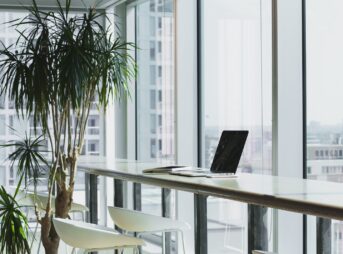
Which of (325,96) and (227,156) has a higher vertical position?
(325,96)

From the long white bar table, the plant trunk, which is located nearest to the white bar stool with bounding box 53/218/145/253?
the long white bar table

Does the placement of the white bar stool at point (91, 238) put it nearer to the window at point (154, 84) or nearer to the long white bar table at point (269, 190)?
the long white bar table at point (269, 190)

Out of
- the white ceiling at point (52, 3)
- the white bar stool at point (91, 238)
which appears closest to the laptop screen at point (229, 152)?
the white bar stool at point (91, 238)

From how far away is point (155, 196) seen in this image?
21.1ft

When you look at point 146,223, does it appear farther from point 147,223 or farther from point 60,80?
point 60,80

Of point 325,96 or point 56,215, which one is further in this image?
point 56,215

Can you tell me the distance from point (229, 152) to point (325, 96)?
799 mm

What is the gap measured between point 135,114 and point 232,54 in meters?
2.28

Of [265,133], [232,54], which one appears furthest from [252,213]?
[232,54]

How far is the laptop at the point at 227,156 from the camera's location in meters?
3.49

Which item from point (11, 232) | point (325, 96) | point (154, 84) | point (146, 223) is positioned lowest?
point (11, 232)

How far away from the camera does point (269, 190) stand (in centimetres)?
267

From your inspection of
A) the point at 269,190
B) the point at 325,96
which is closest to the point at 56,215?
the point at 325,96

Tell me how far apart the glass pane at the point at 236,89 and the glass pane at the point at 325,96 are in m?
0.41
